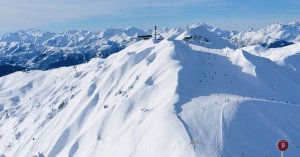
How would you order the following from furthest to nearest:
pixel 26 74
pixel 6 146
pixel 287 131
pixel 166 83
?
pixel 26 74
pixel 6 146
pixel 166 83
pixel 287 131

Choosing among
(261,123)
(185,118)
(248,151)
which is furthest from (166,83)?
(248,151)

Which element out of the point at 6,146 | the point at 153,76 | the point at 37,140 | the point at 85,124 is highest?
the point at 153,76

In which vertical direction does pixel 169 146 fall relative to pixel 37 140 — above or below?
above

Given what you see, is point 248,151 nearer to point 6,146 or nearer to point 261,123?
point 261,123
